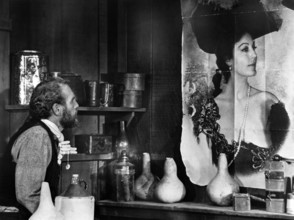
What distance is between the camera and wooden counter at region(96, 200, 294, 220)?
4.57 m

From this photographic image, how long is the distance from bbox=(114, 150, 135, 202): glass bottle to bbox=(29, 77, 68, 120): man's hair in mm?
896

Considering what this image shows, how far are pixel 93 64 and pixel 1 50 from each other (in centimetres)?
83

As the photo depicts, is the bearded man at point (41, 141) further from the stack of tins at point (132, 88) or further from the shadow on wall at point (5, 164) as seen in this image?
the stack of tins at point (132, 88)

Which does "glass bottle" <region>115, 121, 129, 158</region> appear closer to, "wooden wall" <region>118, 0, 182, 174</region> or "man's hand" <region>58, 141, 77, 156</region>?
"wooden wall" <region>118, 0, 182, 174</region>

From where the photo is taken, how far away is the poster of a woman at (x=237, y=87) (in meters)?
4.82

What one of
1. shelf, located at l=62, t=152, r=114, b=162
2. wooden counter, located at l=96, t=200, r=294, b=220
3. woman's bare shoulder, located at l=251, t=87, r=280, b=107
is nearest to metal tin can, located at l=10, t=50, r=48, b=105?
shelf, located at l=62, t=152, r=114, b=162

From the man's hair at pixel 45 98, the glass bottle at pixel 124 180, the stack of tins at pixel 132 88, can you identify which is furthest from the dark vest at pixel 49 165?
the stack of tins at pixel 132 88

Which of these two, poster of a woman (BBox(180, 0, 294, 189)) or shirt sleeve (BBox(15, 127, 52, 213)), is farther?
poster of a woman (BBox(180, 0, 294, 189))

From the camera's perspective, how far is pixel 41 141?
4.06 metres

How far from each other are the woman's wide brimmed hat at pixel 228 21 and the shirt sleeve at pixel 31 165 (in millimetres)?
1655

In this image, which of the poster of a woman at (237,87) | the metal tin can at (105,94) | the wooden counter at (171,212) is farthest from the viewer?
the metal tin can at (105,94)

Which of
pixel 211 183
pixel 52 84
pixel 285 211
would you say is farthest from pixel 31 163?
pixel 285 211

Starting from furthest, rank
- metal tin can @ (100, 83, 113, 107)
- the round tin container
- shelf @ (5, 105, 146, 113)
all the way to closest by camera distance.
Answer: the round tin container < metal tin can @ (100, 83, 113, 107) < shelf @ (5, 105, 146, 113)

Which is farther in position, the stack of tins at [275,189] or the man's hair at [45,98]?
the stack of tins at [275,189]
